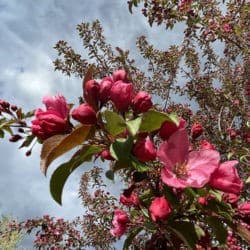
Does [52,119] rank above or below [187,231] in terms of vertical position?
above

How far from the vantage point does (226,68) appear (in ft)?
22.1

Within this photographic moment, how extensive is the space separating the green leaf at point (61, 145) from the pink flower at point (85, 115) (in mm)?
25

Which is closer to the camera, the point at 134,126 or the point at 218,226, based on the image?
the point at 134,126

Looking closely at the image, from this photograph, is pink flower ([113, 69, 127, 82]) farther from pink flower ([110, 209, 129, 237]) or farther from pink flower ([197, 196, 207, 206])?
pink flower ([110, 209, 129, 237])

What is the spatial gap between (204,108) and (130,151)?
5.09m

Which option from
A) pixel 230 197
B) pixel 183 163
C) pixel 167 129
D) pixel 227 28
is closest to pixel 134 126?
pixel 167 129

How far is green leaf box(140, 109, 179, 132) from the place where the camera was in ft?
3.56

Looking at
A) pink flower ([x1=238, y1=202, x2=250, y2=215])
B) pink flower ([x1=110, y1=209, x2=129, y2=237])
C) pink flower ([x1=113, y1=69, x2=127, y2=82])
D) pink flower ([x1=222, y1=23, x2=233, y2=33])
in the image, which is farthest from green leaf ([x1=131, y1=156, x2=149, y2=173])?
pink flower ([x1=222, y1=23, x2=233, y2=33])

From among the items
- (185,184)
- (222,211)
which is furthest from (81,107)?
(222,211)

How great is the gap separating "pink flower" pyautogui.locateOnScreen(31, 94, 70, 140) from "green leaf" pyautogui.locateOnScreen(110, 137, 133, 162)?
171 mm

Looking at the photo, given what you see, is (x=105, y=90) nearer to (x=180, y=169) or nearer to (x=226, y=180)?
(x=180, y=169)

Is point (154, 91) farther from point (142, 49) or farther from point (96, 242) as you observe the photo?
point (96, 242)

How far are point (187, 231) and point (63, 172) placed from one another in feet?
1.21

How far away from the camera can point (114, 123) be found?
3.59 ft
